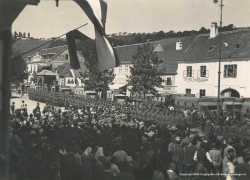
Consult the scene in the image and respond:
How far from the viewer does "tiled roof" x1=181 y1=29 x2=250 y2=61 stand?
3095cm

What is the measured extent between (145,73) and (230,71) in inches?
345

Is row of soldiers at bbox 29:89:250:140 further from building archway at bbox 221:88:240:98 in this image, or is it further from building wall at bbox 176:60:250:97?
building archway at bbox 221:88:240:98

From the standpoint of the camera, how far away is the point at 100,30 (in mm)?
4551

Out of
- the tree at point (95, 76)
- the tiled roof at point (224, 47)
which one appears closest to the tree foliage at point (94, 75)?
the tree at point (95, 76)

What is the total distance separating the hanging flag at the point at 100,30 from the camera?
4.54m

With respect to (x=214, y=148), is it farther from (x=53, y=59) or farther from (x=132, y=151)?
(x=53, y=59)

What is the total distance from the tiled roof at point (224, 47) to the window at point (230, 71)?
3.41 feet

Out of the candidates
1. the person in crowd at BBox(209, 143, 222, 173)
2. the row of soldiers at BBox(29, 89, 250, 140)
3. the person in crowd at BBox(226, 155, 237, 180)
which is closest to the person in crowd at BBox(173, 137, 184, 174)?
the person in crowd at BBox(209, 143, 222, 173)

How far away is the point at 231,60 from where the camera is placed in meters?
30.9

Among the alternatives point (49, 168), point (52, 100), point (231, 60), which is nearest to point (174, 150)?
point (49, 168)

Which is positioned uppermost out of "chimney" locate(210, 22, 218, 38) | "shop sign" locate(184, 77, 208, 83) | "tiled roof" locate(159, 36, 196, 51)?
"tiled roof" locate(159, 36, 196, 51)

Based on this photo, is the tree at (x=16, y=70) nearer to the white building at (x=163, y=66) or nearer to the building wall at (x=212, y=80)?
the white building at (x=163, y=66)

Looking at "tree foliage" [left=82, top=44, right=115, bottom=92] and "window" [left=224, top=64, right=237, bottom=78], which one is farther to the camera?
"tree foliage" [left=82, top=44, right=115, bottom=92]

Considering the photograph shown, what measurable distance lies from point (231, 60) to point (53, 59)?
38.7 m
